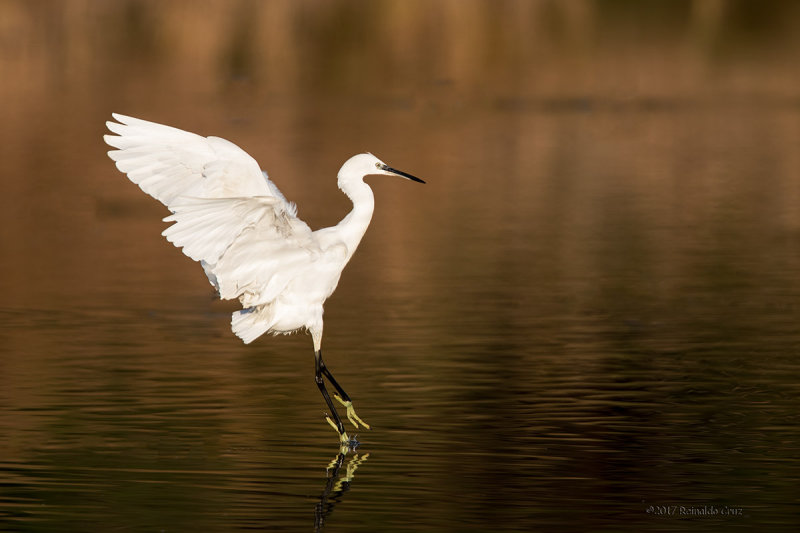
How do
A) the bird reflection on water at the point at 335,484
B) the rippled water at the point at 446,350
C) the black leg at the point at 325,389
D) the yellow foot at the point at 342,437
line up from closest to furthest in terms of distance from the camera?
1. the bird reflection on water at the point at 335,484
2. the rippled water at the point at 446,350
3. the yellow foot at the point at 342,437
4. the black leg at the point at 325,389

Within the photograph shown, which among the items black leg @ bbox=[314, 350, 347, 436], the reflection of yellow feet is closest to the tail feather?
black leg @ bbox=[314, 350, 347, 436]

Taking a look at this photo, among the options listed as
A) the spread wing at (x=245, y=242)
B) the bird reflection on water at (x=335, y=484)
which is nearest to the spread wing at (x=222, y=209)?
the spread wing at (x=245, y=242)

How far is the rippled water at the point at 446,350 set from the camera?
9.01m

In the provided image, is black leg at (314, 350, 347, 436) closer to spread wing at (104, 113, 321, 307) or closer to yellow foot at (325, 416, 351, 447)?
yellow foot at (325, 416, 351, 447)

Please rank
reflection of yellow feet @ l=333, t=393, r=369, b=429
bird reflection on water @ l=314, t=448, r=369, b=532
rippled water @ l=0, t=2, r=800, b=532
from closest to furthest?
1. bird reflection on water @ l=314, t=448, r=369, b=532
2. rippled water @ l=0, t=2, r=800, b=532
3. reflection of yellow feet @ l=333, t=393, r=369, b=429

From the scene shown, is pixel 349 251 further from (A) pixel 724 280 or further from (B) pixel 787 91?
(B) pixel 787 91

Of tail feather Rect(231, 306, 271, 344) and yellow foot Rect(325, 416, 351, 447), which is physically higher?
tail feather Rect(231, 306, 271, 344)

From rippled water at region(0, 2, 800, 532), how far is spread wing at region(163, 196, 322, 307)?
85cm

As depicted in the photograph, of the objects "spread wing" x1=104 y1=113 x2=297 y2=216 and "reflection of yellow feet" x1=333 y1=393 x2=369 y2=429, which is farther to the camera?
"spread wing" x1=104 y1=113 x2=297 y2=216

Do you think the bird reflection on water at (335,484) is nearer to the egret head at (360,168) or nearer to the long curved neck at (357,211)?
the long curved neck at (357,211)

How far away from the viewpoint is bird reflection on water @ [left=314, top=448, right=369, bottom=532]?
28.4ft

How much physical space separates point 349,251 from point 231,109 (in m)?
22.0

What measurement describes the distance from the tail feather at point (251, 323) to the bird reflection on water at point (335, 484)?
4.30 feet

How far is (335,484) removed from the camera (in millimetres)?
9297
